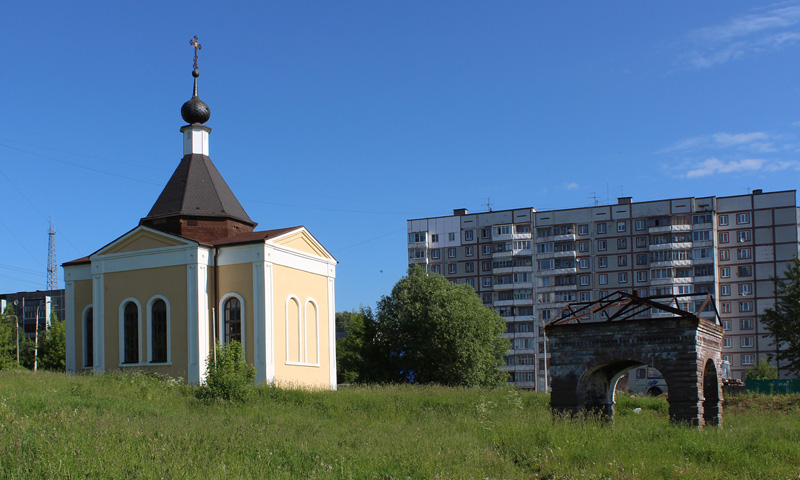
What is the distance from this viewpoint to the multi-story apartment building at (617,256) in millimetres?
74125

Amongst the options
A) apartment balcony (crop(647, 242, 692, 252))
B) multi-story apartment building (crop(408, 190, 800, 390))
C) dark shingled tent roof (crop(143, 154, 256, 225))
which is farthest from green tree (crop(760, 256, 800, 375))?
apartment balcony (crop(647, 242, 692, 252))

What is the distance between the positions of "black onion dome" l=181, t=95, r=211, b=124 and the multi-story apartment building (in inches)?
1965

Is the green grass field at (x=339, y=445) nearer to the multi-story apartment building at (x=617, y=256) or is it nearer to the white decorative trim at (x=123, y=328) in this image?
the white decorative trim at (x=123, y=328)

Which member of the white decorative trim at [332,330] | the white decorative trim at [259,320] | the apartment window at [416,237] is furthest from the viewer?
the apartment window at [416,237]

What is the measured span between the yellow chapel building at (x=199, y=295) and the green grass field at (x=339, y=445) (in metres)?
6.44

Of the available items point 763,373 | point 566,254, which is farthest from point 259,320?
point 566,254

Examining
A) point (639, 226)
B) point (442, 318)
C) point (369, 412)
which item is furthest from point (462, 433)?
point (639, 226)

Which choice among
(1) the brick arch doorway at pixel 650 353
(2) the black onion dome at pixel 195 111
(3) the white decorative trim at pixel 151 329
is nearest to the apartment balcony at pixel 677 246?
(2) the black onion dome at pixel 195 111

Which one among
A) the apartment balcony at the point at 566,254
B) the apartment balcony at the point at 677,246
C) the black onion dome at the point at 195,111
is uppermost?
the black onion dome at the point at 195,111

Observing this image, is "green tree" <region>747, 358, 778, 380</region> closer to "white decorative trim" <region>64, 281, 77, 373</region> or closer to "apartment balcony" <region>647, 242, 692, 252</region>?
"apartment balcony" <region>647, 242, 692, 252</region>

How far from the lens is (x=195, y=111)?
33000 mm

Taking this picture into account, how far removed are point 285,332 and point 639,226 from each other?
5557 centimetres

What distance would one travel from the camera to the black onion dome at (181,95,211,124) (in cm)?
3300

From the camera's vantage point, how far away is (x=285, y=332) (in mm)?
28984
